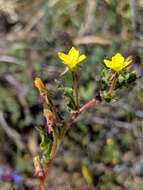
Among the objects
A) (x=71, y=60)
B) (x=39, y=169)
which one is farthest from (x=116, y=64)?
(x=39, y=169)

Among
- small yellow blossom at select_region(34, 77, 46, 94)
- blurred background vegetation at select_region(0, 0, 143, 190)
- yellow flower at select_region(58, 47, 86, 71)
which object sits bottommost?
small yellow blossom at select_region(34, 77, 46, 94)

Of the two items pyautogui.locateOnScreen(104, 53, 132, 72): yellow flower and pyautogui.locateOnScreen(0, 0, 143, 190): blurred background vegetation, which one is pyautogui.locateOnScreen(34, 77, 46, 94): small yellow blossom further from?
pyautogui.locateOnScreen(0, 0, 143, 190): blurred background vegetation

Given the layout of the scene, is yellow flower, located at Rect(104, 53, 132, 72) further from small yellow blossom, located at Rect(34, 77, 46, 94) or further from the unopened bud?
the unopened bud

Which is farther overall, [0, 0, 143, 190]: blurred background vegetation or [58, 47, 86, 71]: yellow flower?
[0, 0, 143, 190]: blurred background vegetation

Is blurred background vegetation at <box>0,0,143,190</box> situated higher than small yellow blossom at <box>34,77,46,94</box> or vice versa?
blurred background vegetation at <box>0,0,143,190</box>

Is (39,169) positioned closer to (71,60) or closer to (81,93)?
(71,60)

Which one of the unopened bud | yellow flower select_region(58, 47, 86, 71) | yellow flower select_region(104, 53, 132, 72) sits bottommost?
the unopened bud

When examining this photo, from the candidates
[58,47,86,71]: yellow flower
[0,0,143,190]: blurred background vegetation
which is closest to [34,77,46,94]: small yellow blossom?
[58,47,86,71]: yellow flower

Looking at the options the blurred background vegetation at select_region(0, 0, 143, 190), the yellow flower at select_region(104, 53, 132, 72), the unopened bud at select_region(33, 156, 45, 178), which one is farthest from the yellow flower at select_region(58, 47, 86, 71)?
the blurred background vegetation at select_region(0, 0, 143, 190)

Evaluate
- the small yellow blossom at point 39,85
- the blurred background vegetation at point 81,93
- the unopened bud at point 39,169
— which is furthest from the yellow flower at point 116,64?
the blurred background vegetation at point 81,93
